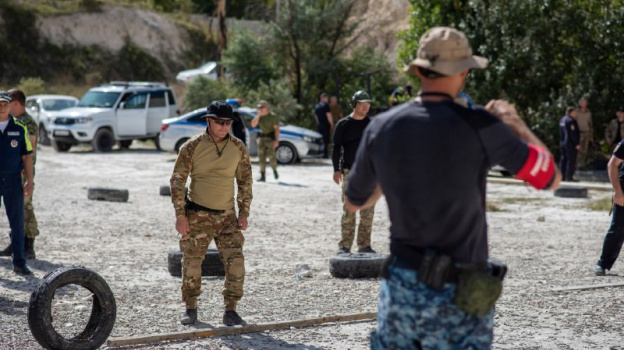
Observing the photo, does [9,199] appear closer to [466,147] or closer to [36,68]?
[466,147]

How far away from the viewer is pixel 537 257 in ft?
34.8

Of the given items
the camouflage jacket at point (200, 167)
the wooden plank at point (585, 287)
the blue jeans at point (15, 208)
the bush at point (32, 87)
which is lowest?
the wooden plank at point (585, 287)

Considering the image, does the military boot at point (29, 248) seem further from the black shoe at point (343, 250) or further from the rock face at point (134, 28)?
the rock face at point (134, 28)

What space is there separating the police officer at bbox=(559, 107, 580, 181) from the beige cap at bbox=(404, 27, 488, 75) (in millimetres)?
18034

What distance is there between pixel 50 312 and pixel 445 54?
3662mm

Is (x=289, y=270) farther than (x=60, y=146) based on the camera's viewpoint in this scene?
No

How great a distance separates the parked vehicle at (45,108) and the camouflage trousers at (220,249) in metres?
24.4

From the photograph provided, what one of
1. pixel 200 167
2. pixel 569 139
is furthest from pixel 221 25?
pixel 200 167

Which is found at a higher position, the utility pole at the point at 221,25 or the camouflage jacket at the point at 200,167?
the utility pole at the point at 221,25

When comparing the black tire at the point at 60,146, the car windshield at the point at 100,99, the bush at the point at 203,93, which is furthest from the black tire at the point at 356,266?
the bush at the point at 203,93

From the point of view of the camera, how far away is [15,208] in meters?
8.88

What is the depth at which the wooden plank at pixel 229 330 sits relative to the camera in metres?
6.22

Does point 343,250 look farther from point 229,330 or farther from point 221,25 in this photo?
point 221,25

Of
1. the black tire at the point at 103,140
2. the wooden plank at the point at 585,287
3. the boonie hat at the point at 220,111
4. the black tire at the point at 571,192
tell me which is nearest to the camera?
the boonie hat at the point at 220,111
